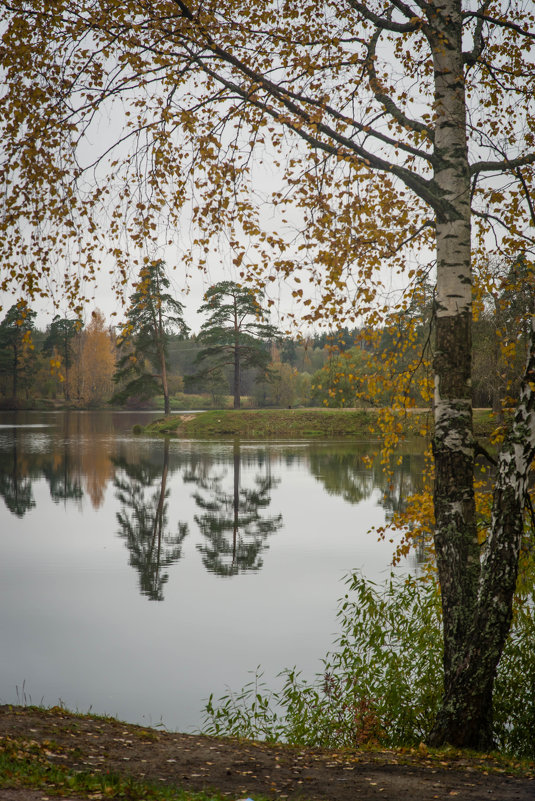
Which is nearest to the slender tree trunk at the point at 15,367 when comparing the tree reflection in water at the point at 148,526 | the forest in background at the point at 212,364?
the forest in background at the point at 212,364

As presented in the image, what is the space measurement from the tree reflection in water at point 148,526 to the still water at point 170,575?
6 centimetres

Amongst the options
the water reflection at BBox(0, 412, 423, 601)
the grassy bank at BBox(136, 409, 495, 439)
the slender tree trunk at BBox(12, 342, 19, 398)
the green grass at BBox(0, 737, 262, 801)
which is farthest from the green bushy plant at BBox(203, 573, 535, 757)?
the slender tree trunk at BBox(12, 342, 19, 398)

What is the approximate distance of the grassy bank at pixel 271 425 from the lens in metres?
46.2

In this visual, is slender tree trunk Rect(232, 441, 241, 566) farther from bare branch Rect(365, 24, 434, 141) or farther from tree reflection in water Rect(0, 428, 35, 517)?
bare branch Rect(365, 24, 434, 141)

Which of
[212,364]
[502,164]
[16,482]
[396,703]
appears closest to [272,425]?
[212,364]

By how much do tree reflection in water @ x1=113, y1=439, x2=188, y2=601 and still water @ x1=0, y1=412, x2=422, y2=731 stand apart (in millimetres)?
55

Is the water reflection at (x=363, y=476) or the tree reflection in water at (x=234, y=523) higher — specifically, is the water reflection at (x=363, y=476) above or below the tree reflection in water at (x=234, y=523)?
above

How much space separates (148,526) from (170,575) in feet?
14.6

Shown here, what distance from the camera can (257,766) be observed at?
195 inches

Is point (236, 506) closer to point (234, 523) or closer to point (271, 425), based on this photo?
point (234, 523)

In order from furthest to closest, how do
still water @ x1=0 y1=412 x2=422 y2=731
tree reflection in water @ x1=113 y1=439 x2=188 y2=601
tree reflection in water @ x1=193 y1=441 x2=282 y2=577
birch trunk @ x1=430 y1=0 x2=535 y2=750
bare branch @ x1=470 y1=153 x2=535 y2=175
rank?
tree reflection in water @ x1=193 y1=441 x2=282 y2=577, tree reflection in water @ x1=113 y1=439 x2=188 y2=601, still water @ x1=0 y1=412 x2=422 y2=731, bare branch @ x1=470 y1=153 x2=535 y2=175, birch trunk @ x1=430 y1=0 x2=535 y2=750

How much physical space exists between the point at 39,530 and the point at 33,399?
75.5 meters

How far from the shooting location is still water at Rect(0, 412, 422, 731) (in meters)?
8.53

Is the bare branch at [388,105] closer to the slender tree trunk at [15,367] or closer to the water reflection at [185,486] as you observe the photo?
the water reflection at [185,486]
